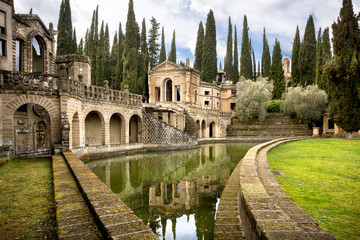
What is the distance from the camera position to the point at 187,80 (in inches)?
1642

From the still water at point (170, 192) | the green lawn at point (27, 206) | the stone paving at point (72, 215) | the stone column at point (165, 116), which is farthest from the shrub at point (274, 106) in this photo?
the stone paving at point (72, 215)

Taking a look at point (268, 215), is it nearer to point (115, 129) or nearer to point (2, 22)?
point (2, 22)

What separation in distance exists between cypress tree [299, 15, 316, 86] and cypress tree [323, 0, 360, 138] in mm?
20270

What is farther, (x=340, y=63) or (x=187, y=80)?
(x=187, y=80)

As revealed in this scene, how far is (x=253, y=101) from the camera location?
136ft

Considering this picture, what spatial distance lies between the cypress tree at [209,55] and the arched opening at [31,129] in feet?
130

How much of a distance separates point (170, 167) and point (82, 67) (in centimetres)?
1434

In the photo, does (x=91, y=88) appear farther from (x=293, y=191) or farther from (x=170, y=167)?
(x=293, y=191)

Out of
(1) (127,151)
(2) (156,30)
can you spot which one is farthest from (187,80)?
(1) (127,151)

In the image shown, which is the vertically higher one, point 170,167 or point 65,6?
point 65,6

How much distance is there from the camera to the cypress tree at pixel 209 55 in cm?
5066

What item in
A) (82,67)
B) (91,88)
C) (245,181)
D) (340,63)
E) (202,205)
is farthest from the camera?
(340,63)

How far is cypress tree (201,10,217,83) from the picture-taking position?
50.7 m

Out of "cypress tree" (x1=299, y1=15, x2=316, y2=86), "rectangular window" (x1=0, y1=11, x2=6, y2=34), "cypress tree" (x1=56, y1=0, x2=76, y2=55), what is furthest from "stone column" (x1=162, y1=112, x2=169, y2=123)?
"cypress tree" (x1=299, y1=15, x2=316, y2=86)
